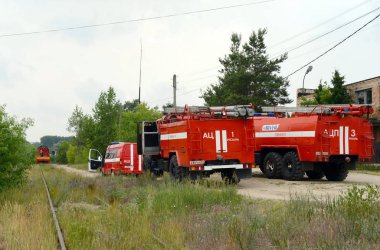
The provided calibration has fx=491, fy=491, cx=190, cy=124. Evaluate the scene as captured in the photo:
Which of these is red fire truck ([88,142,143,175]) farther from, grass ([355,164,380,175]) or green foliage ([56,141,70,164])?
green foliage ([56,141,70,164])

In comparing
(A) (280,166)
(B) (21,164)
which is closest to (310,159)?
(A) (280,166)

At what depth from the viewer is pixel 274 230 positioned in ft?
24.2

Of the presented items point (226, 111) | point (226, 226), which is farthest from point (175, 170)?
point (226, 226)

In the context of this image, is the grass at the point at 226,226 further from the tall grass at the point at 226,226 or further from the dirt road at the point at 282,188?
the dirt road at the point at 282,188

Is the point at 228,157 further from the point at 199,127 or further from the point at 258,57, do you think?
the point at 258,57

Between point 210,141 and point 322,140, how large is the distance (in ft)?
14.7

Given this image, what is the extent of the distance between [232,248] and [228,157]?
446 inches

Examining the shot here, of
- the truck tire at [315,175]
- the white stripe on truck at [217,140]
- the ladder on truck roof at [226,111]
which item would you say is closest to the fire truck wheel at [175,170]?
the white stripe on truck at [217,140]

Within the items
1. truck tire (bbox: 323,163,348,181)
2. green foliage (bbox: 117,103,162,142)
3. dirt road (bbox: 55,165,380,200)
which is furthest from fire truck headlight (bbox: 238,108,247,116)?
green foliage (bbox: 117,103,162,142)

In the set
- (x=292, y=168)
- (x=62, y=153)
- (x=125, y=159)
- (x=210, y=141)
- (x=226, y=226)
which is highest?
(x=210, y=141)

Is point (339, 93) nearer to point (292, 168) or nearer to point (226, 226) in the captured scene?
point (292, 168)

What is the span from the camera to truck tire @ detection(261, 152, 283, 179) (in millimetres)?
20609

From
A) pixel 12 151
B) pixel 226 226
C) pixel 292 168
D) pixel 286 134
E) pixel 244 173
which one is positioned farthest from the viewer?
pixel 286 134

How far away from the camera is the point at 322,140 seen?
1870 cm
